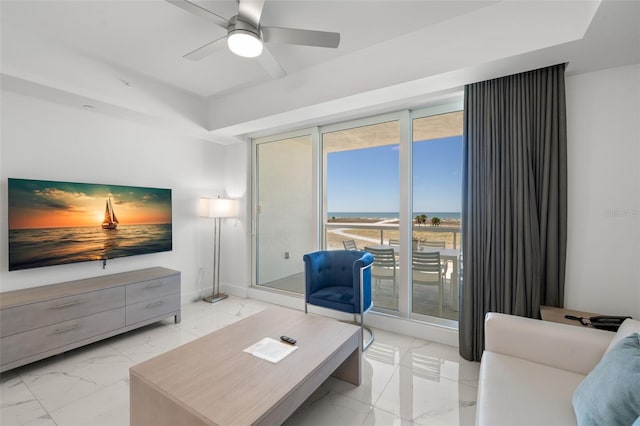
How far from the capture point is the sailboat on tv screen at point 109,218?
118 inches

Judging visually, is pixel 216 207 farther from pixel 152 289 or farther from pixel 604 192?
pixel 604 192

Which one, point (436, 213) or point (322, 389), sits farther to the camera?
point (436, 213)

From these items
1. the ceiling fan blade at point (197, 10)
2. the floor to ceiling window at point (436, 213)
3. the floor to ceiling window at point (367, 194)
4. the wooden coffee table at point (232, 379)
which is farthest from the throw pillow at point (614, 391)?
the ceiling fan blade at point (197, 10)

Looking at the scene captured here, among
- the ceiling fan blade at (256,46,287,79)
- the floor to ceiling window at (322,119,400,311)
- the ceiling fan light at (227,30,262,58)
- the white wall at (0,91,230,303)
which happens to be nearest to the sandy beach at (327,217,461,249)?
the floor to ceiling window at (322,119,400,311)

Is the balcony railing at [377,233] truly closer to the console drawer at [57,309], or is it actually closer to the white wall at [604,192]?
the white wall at [604,192]

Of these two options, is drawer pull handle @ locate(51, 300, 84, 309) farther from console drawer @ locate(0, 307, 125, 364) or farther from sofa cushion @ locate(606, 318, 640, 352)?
sofa cushion @ locate(606, 318, 640, 352)

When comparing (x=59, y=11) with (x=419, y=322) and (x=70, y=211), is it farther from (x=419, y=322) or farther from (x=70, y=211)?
(x=419, y=322)

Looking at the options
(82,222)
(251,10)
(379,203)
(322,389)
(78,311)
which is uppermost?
(251,10)

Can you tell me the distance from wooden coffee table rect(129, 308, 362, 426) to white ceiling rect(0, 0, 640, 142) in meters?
2.18

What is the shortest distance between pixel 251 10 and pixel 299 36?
0.33 m

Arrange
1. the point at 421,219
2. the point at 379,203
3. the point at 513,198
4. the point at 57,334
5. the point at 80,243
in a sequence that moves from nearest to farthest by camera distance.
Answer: the point at 513,198, the point at 57,334, the point at 80,243, the point at 421,219, the point at 379,203

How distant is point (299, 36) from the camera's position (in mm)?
1829

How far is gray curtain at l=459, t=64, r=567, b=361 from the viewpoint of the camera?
2092 millimetres

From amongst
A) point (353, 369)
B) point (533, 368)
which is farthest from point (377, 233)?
point (533, 368)
